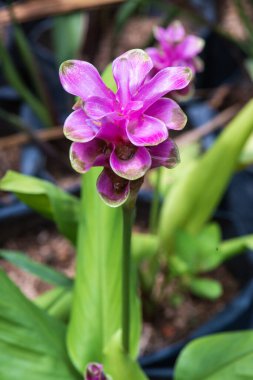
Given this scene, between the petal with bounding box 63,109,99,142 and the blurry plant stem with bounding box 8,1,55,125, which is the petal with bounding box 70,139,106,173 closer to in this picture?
the petal with bounding box 63,109,99,142

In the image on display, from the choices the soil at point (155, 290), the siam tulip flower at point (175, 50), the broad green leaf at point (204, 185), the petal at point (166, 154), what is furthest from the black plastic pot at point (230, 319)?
Result: the petal at point (166, 154)

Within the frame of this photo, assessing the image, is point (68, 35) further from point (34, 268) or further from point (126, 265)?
point (126, 265)

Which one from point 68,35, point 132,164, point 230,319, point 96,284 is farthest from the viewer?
point 68,35

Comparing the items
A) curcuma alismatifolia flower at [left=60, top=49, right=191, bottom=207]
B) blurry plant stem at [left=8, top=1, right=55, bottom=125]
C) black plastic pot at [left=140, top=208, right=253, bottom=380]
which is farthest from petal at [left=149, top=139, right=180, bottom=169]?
blurry plant stem at [left=8, top=1, right=55, bottom=125]

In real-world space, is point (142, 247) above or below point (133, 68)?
below

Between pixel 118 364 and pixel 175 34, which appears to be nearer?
pixel 118 364

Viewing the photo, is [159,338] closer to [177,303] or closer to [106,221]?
[177,303]

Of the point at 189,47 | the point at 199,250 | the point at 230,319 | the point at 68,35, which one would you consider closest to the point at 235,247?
the point at 199,250

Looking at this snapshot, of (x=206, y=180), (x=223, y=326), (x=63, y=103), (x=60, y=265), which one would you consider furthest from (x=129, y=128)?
(x=63, y=103)
